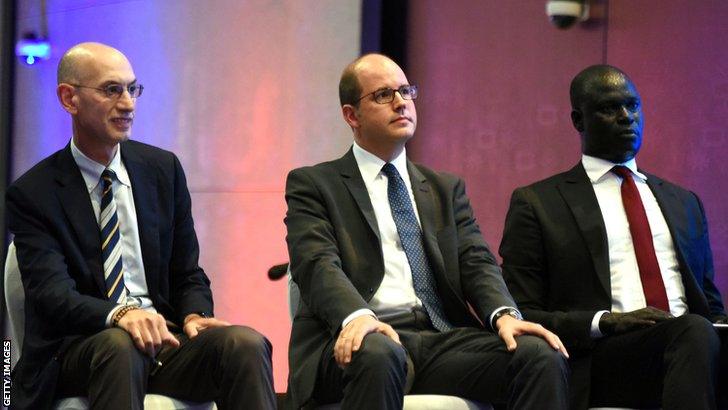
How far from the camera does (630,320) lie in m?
3.88

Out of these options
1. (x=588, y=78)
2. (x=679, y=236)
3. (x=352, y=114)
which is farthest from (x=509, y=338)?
(x=588, y=78)

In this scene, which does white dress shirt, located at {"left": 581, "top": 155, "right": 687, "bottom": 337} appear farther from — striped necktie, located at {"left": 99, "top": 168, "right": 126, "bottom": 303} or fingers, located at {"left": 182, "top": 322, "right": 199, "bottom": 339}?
striped necktie, located at {"left": 99, "top": 168, "right": 126, "bottom": 303}

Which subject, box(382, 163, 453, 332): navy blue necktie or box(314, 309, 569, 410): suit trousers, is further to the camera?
box(382, 163, 453, 332): navy blue necktie

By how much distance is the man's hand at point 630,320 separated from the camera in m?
3.84

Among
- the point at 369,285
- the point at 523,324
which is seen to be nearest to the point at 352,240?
the point at 369,285

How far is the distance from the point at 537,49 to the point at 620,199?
4.60 feet

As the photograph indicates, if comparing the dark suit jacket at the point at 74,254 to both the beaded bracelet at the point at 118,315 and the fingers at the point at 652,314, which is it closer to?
the beaded bracelet at the point at 118,315

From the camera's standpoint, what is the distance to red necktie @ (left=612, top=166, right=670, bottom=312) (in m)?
4.11

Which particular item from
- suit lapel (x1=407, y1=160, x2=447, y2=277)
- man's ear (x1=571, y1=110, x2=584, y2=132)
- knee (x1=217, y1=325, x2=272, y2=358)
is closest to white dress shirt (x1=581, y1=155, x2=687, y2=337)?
man's ear (x1=571, y1=110, x2=584, y2=132)

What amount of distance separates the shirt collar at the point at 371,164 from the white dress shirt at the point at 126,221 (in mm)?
773

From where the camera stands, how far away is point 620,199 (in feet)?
14.1

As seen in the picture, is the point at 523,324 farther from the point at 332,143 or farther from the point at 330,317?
the point at 332,143

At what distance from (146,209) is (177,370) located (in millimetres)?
603

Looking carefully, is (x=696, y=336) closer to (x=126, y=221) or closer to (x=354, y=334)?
(x=354, y=334)
